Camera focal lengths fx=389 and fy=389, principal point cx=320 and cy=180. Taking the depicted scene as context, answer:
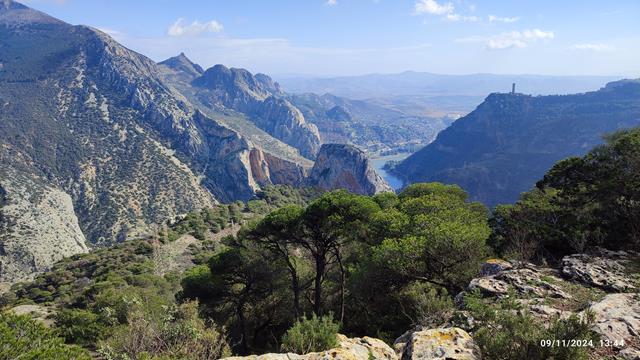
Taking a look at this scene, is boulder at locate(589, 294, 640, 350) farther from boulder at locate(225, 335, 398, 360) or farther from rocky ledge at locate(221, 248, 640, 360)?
boulder at locate(225, 335, 398, 360)

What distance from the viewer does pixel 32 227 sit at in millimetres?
91875

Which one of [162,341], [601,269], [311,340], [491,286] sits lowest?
[162,341]

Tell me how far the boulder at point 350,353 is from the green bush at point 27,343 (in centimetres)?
470

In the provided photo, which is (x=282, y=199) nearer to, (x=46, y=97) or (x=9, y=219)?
(x=9, y=219)

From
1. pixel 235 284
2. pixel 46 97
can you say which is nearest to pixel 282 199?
pixel 235 284

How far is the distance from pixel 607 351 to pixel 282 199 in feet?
321

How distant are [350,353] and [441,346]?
8.22 ft

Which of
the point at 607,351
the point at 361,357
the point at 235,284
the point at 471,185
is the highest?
the point at 607,351

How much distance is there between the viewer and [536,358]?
27.8 ft

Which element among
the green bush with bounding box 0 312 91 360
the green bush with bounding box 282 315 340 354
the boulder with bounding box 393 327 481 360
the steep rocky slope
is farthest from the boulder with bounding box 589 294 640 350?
the steep rocky slope

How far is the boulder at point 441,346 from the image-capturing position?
33.1ft

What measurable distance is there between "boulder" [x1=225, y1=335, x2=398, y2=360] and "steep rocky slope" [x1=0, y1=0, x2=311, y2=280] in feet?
308

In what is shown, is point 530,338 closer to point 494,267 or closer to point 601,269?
point 494,267

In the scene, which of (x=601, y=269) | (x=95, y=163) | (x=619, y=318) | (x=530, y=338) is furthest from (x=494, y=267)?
(x=95, y=163)
